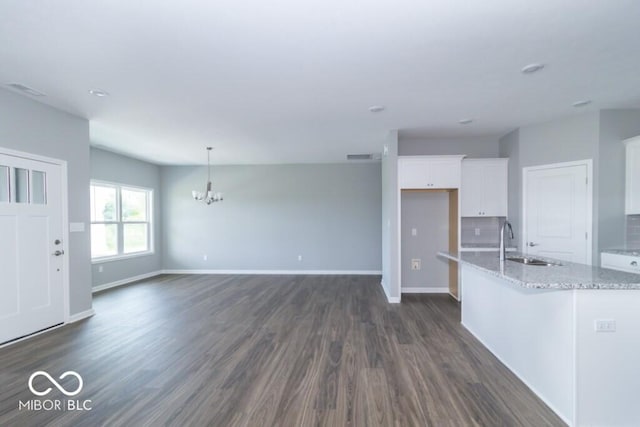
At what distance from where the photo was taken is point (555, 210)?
13.4 feet

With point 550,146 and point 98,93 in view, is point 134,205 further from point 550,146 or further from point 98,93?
point 550,146

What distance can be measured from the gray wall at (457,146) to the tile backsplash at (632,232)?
1.98m

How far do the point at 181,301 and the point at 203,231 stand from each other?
2.75m

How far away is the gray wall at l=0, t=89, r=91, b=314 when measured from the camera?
10.2 feet

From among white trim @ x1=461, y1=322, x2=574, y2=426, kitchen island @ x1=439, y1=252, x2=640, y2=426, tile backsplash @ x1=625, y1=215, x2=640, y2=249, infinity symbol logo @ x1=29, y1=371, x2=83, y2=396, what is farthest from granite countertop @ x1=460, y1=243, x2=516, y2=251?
infinity symbol logo @ x1=29, y1=371, x2=83, y2=396

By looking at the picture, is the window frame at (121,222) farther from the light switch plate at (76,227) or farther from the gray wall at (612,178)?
the gray wall at (612,178)

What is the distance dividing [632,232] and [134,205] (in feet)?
29.2

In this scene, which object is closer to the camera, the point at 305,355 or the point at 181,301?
the point at 305,355

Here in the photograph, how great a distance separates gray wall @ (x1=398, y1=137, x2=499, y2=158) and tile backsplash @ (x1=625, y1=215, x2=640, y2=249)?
1982 mm

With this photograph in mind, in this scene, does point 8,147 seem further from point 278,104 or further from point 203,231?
point 203,231

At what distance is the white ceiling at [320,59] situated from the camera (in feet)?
6.15

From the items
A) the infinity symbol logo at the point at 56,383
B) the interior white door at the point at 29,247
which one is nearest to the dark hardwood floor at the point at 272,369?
the infinity symbol logo at the point at 56,383

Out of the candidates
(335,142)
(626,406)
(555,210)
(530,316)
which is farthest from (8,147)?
(555,210)

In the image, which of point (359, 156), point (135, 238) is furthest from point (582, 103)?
point (135, 238)
